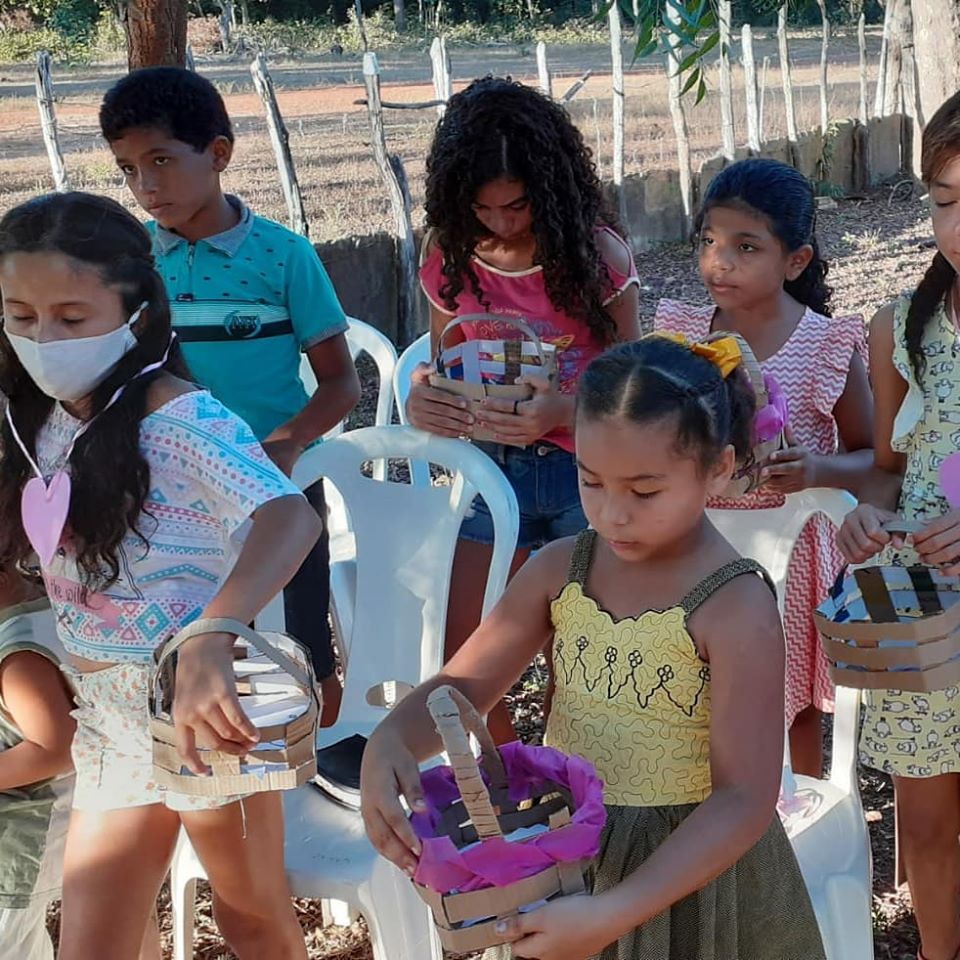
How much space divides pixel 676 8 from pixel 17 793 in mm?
1662

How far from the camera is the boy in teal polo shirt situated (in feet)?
8.77

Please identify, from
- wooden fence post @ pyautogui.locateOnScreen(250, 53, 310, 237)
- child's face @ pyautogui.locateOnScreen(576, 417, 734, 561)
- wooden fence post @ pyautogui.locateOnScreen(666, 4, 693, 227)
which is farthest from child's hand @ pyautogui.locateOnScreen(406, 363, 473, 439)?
wooden fence post @ pyautogui.locateOnScreen(666, 4, 693, 227)

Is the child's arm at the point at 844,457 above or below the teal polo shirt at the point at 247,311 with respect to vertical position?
below

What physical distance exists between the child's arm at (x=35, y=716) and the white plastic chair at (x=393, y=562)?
317mm

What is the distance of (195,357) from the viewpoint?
9.06 feet

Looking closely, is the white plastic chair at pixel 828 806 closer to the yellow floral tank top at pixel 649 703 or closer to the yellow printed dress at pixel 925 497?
the yellow printed dress at pixel 925 497

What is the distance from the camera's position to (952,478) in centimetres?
206

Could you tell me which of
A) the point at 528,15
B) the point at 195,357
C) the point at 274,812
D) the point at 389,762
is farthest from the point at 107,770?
the point at 528,15

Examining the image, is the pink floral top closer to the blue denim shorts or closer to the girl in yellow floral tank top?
the blue denim shorts

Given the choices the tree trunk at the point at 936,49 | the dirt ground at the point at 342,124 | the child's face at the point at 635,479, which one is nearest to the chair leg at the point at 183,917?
the child's face at the point at 635,479

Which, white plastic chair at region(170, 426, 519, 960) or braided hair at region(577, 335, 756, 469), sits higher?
braided hair at region(577, 335, 756, 469)

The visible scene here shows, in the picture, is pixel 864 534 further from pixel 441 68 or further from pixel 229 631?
pixel 441 68

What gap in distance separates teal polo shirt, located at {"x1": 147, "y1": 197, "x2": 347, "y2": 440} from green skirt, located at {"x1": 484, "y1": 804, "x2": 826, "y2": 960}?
4.62 feet

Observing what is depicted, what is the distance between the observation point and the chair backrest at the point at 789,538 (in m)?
2.23
